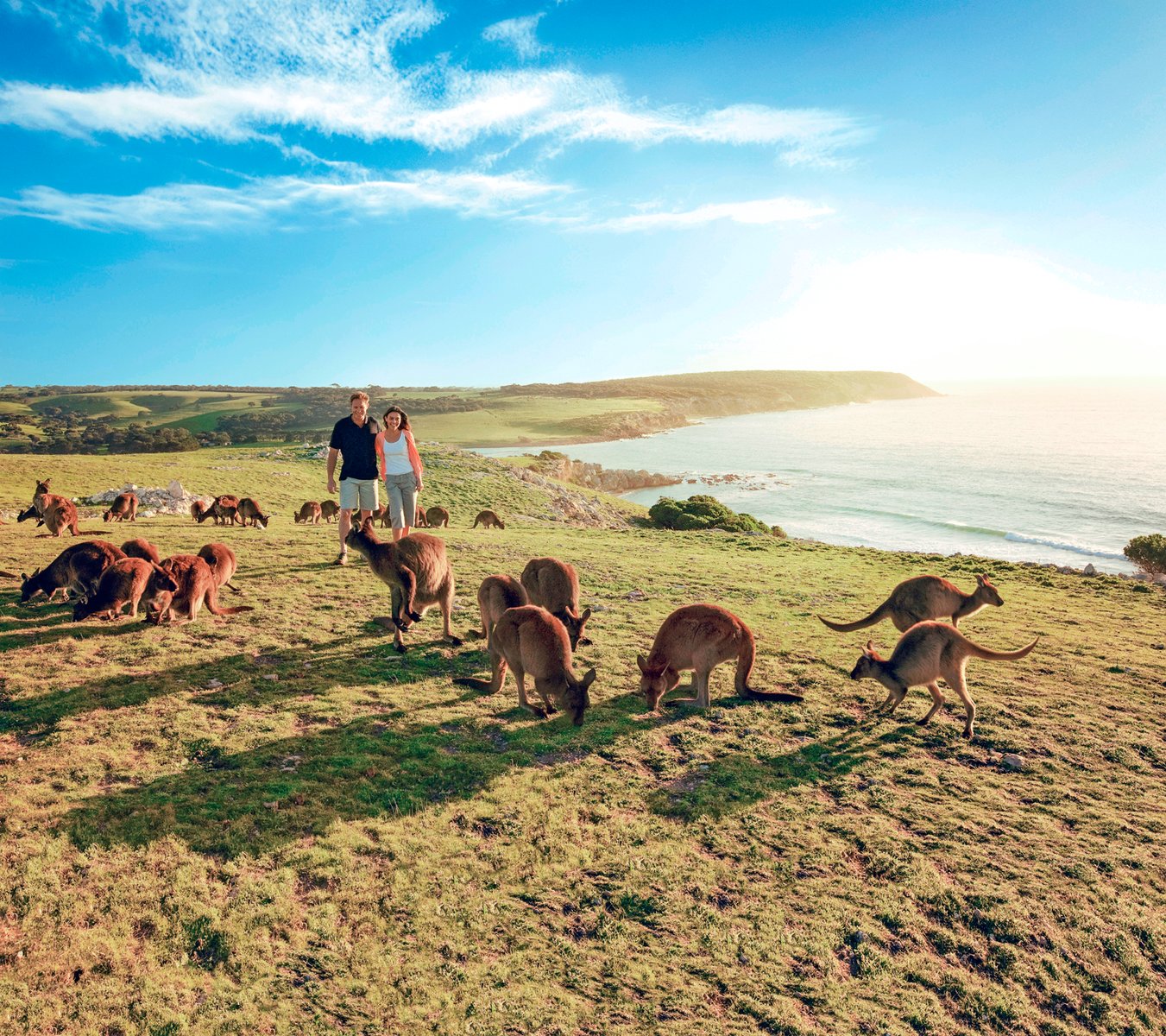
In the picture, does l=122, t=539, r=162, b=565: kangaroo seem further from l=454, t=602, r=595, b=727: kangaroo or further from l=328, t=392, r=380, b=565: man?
l=454, t=602, r=595, b=727: kangaroo

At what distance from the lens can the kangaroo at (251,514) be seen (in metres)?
19.1

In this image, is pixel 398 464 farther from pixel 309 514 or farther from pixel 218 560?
pixel 309 514

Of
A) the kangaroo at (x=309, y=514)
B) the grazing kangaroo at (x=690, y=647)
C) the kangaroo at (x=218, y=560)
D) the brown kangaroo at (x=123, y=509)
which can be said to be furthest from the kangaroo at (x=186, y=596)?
the kangaroo at (x=309, y=514)

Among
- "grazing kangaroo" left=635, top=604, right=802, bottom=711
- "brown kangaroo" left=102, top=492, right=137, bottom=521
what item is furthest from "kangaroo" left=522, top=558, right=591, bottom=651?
"brown kangaroo" left=102, top=492, right=137, bottom=521

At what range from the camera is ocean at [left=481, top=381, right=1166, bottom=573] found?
44.2 meters

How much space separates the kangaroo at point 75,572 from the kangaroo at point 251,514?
9.95 meters

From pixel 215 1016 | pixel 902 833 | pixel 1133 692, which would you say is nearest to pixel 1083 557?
pixel 1133 692

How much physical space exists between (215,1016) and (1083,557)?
158 feet

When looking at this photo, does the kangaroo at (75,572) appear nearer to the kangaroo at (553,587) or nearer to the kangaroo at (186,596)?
the kangaroo at (186,596)

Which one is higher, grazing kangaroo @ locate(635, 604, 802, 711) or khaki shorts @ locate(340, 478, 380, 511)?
khaki shorts @ locate(340, 478, 380, 511)

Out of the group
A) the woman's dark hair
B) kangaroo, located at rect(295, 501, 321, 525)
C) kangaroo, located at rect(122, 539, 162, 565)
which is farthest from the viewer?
kangaroo, located at rect(295, 501, 321, 525)

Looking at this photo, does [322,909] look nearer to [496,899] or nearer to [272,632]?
[496,899]

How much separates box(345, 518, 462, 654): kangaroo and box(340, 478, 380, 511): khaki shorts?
2.32 metres

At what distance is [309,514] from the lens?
2269cm
